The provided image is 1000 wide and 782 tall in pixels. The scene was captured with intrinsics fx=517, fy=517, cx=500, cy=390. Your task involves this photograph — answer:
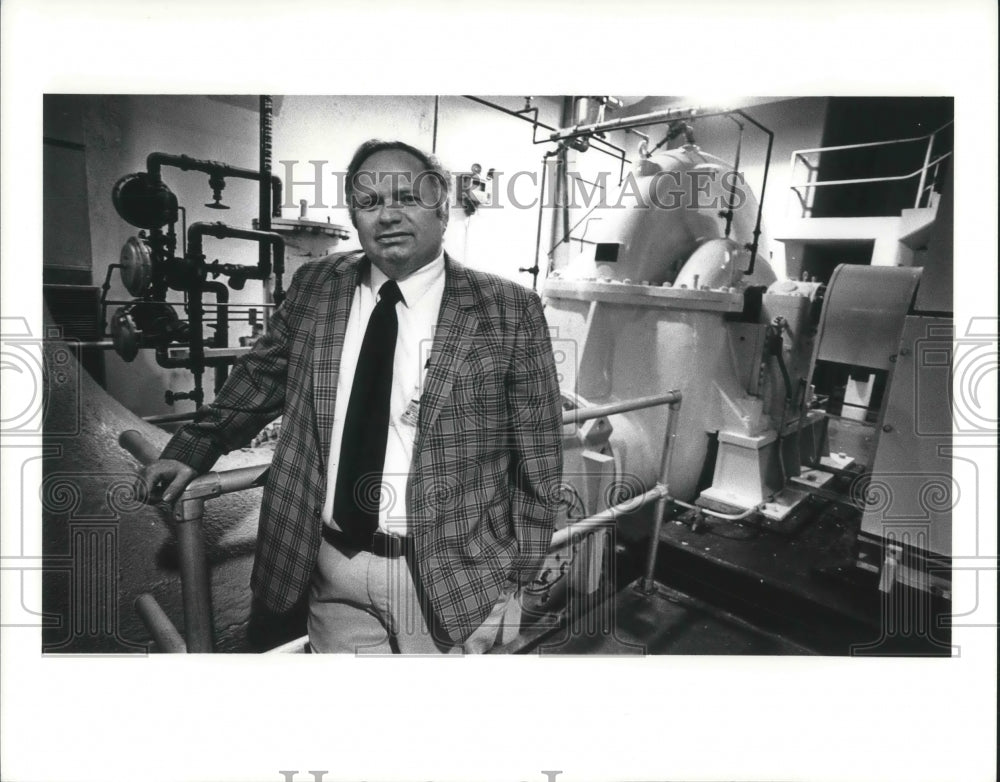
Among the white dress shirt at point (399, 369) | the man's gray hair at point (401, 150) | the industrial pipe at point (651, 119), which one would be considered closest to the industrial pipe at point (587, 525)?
the white dress shirt at point (399, 369)

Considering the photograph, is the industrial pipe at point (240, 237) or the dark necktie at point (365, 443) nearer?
the dark necktie at point (365, 443)

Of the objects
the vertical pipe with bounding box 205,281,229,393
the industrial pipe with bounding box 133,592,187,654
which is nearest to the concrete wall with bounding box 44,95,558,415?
the vertical pipe with bounding box 205,281,229,393

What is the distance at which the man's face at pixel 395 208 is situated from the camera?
3.32ft

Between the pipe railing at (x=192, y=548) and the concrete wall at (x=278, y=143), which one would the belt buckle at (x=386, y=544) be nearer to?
the pipe railing at (x=192, y=548)

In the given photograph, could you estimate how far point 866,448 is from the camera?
3.50 metres

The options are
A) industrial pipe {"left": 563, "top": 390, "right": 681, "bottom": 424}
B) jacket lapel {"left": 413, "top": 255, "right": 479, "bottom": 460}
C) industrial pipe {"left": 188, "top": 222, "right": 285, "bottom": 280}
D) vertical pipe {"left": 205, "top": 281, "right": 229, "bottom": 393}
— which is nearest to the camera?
jacket lapel {"left": 413, "top": 255, "right": 479, "bottom": 460}

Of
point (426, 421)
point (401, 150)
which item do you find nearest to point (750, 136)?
point (401, 150)

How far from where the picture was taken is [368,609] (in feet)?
3.54

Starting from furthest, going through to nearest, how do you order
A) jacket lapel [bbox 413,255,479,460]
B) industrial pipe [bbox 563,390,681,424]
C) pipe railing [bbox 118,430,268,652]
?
industrial pipe [bbox 563,390,681,424] → jacket lapel [bbox 413,255,479,460] → pipe railing [bbox 118,430,268,652]

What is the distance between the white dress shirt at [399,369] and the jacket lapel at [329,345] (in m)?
0.02

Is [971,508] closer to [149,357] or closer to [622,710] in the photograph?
[622,710]

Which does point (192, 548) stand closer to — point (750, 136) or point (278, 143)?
point (278, 143)

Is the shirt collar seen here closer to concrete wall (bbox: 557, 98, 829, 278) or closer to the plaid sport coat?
the plaid sport coat

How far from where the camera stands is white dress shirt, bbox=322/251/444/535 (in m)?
1.03
